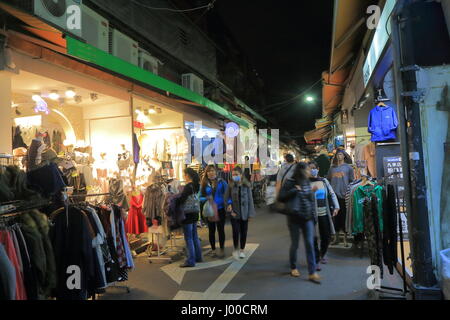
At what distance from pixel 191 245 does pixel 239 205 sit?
1.25 metres

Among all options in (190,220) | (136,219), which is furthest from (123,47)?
(190,220)

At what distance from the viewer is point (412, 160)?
14.0 feet

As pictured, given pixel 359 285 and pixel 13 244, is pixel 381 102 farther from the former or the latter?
pixel 13 244

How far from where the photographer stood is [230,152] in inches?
568

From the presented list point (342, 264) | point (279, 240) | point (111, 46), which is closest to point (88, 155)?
point (111, 46)

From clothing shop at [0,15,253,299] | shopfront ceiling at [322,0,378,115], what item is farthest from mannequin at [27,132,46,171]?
shopfront ceiling at [322,0,378,115]

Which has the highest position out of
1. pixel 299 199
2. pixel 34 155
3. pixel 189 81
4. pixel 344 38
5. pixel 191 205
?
pixel 189 81

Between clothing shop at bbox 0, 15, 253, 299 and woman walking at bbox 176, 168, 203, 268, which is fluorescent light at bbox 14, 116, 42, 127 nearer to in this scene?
clothing shop at bbox 0, 15, 253, 299

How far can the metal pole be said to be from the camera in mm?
4156

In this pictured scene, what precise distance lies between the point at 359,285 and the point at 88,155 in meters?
6.14

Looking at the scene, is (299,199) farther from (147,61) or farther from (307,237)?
(147,61)

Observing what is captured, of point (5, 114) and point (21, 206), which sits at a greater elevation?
point (5, 114)

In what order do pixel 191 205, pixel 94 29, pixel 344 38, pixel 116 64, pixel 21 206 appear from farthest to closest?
1. pixel 344 38
2. pixel 94 29
3. pixel 191 205
4. pixel 116 64
5. pixel 21 206

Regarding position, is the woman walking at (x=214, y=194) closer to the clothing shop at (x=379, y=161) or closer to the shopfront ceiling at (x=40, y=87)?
the clothing shop at (x=379, y=161)
